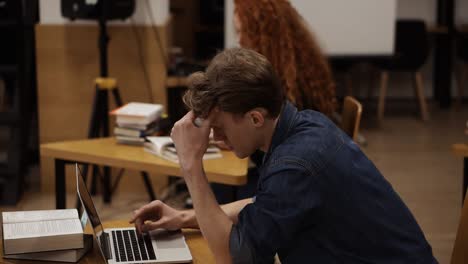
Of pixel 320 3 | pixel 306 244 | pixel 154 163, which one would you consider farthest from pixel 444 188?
pixel 306 244

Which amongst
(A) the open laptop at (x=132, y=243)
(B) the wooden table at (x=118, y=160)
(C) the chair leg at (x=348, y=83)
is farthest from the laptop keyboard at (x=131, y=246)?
(C) the chair leg at (x=348, y=83)

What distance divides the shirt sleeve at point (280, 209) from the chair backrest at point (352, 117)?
145 centimetres

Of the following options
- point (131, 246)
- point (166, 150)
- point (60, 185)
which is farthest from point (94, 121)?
point (131, 246)

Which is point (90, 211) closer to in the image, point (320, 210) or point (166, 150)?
point (320, 210)

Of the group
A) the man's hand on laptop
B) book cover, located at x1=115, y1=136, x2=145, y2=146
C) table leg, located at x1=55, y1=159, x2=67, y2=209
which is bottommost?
table leg, located at x1=55, y1=159, x2=67, y2=209

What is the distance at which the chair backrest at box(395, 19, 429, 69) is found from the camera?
7.80 m

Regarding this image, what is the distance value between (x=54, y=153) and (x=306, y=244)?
185 cm

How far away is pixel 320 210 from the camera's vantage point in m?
1.76

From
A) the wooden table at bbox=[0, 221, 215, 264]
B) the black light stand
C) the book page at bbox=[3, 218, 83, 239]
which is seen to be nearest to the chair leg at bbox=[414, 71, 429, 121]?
the black light stand

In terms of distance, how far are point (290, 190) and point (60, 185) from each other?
1.86m

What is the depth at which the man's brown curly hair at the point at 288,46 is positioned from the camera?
11.1ft

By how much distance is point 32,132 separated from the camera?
6266mm

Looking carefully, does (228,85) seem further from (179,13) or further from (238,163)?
(179,13)

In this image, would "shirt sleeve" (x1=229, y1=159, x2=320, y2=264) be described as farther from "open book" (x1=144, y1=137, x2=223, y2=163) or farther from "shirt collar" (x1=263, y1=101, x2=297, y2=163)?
"open book" (x1=144, y1=137, x2=223, y2=163)
